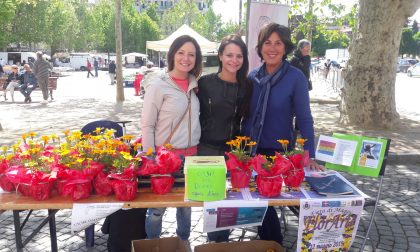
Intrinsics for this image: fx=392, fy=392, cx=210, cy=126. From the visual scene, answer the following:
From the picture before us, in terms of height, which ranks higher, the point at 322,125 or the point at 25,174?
the point at 25,174

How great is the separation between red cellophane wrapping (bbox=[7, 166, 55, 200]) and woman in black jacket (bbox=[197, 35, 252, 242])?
116 centimetres

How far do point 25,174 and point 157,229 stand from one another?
1.06 meters

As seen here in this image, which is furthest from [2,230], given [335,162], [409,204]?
[409,204]

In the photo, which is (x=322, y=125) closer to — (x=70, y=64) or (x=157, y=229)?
(x=157, y=229)

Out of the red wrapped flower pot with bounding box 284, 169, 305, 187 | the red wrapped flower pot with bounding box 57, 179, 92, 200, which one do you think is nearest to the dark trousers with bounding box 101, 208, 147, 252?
the red wrapped flower pot with bounding box 57, 179, 92, 200

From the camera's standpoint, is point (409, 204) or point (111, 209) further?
point (409, 204)

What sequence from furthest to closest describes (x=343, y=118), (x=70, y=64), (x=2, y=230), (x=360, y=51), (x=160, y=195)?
(x=70, y=64), (x=343, y=118), (x=360, y=51), (x=2, y=230), (x=160, y=195)

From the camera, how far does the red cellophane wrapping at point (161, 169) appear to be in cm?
231

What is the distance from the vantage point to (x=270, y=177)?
91.9 inches

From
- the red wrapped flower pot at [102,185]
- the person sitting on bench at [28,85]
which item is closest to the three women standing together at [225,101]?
the red wrapped flower pot at [102,185]

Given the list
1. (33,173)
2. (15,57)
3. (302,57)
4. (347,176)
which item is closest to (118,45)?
(302,57)

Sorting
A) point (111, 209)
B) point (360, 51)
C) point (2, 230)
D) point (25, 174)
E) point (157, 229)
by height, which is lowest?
point (2, 230)

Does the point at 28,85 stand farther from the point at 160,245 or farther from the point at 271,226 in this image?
the point at 271,226

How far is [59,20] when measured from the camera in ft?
149
